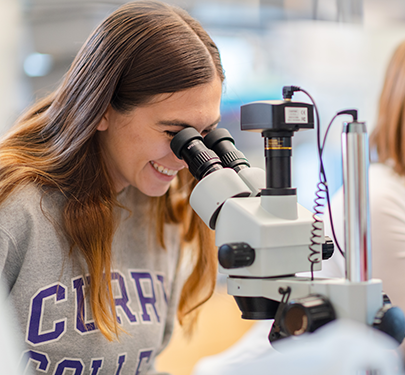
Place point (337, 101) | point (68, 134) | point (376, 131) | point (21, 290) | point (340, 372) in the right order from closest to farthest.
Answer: point (340, 372) < point (21, 290) < point (68, 134) < point (376, 131) < point (337, 101)

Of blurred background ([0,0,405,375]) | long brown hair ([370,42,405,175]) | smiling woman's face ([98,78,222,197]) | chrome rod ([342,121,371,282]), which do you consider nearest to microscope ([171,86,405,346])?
chrome rod ([342,121,371,282])

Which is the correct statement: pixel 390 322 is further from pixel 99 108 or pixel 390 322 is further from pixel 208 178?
pixel 99 108

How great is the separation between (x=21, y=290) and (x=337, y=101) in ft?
5.71

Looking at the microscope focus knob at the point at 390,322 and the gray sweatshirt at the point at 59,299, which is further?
the gray sweatshirt at the point at 59,299

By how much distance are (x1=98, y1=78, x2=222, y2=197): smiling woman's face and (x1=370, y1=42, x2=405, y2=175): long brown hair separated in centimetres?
76

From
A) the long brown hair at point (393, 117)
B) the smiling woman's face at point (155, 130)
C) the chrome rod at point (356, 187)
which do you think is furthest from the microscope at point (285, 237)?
the long brown hair at point (393, 117)

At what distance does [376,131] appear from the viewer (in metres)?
1.64

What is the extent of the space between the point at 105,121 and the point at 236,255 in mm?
566

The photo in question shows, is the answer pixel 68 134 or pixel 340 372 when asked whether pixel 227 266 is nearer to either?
pixel 340 372

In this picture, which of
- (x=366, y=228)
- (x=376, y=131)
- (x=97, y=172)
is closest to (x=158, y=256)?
(x=97, y=172)

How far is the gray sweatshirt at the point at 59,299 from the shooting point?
0.97m

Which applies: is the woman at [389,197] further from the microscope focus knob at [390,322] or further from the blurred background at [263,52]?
the microscope focus knob at [390,322]

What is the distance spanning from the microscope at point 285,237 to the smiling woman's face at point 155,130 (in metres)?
0.22

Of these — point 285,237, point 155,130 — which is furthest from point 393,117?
point 285,237
